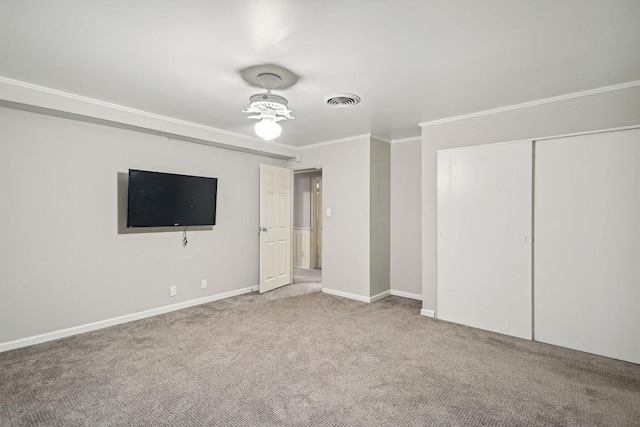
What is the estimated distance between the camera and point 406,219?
16.5ft

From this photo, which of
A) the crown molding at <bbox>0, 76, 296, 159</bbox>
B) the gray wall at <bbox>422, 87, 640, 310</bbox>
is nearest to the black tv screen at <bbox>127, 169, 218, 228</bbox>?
the crown molding at <bbox>0, 76, 296, 159</bbox>

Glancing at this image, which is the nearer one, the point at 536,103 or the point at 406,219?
the point at 536,103

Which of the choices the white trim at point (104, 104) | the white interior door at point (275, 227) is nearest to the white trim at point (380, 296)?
the white interior door at point (275, 227)

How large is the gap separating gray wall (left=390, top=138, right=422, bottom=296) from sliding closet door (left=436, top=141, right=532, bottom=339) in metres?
1.04

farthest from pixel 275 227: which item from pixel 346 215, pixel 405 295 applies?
pixel 405 295

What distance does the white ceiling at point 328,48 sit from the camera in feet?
5.98

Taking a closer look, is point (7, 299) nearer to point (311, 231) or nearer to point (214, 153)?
point (214, 153)

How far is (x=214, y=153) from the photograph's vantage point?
4719mm

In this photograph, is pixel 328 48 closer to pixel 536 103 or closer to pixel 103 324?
pixel 536 103

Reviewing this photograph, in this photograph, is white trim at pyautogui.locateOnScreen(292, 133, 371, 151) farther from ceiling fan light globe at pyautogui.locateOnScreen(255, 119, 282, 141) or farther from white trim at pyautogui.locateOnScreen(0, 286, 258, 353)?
white trim at pyautogui.locateOnScreen(0, 286, 258, 353)

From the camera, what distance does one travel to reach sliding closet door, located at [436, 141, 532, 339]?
330 centimetres

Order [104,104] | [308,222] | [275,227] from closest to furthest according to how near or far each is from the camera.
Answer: [104,104]
[275,227]
[308,222]

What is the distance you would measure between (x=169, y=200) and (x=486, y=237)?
3.67 meters

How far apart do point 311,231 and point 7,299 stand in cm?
539
